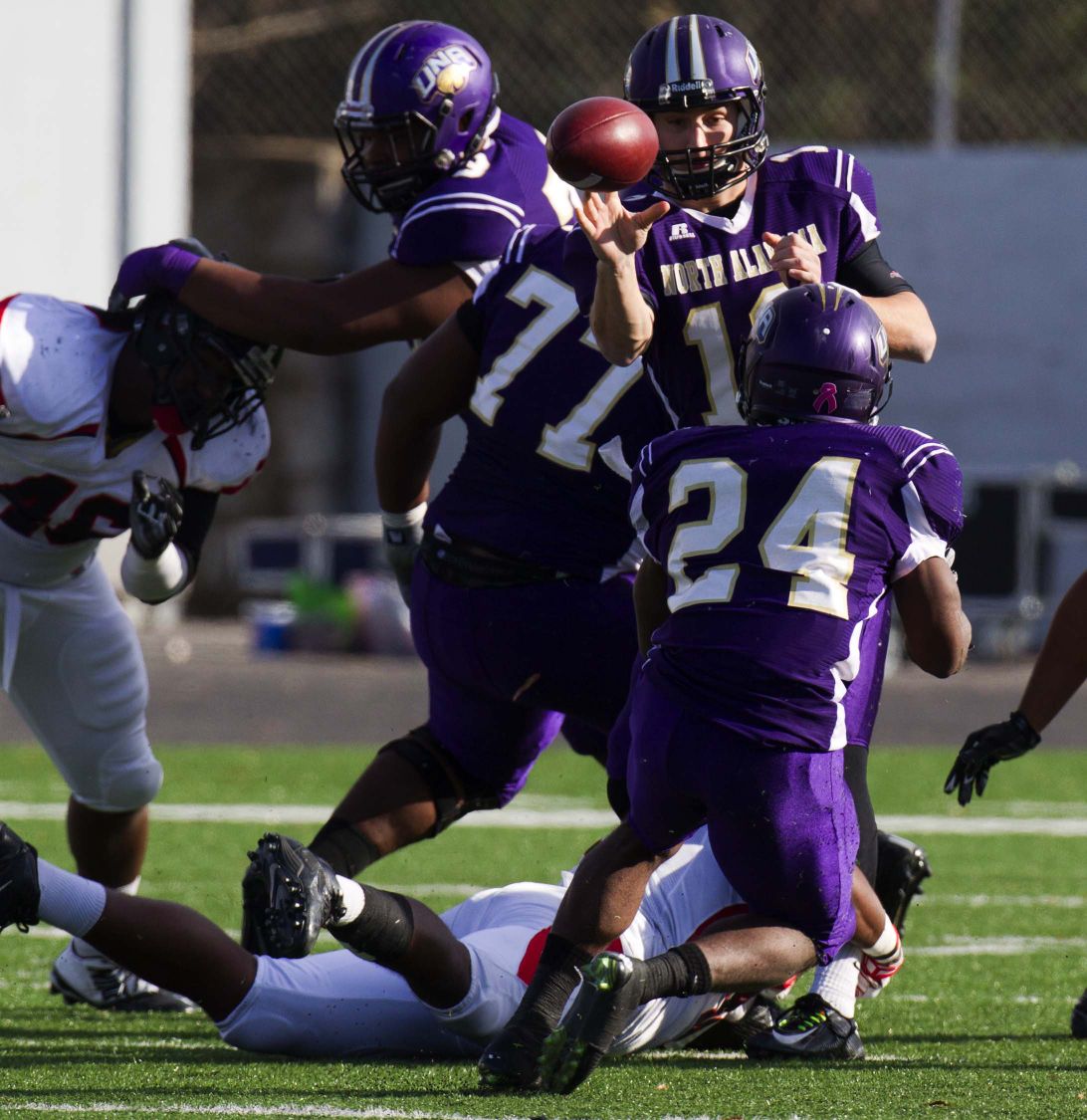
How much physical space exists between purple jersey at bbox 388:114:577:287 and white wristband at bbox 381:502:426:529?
1.73 ft

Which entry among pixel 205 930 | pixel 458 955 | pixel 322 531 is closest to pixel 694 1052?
pixel 458 955

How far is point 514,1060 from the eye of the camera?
3025mm

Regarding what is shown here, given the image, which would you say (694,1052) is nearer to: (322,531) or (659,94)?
(659,94)

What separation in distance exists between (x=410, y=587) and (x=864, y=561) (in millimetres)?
1362

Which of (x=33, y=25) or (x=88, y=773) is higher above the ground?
(x=33, y=25)

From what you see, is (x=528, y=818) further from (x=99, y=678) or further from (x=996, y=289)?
(x=996, y=289)

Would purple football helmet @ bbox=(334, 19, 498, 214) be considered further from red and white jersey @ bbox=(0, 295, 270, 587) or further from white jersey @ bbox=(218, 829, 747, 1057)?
white jersey @ bbox=(218, 829, 747, 1057)

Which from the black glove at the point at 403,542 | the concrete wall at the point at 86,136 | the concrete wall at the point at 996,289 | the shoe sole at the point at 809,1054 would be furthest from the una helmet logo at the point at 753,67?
the concrete wall at the point at 996,289

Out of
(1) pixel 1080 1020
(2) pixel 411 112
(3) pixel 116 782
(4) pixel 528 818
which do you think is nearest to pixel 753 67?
(2) pixel 411 112

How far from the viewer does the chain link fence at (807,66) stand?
1365 cm

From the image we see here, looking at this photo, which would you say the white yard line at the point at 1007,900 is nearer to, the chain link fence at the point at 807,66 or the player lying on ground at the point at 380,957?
the player lying on ground at the point at 380,957

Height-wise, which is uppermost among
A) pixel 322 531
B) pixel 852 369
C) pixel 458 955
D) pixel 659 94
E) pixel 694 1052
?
pixel 659 94

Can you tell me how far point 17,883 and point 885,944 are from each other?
152 centimetres

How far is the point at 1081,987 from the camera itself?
13.8 feet
